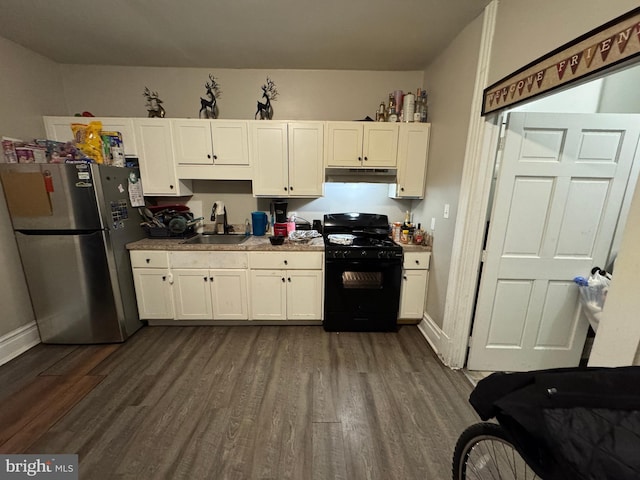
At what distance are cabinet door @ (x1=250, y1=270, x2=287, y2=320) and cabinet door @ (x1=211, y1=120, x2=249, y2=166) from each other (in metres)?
1.17

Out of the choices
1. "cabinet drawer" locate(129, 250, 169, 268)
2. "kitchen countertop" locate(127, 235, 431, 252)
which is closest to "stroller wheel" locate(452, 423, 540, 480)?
"kitchen countertop" locate(127, 235, 431, 252)

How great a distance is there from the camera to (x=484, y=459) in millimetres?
1337

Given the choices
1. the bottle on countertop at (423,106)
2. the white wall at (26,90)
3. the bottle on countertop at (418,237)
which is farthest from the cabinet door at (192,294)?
the bottle on countertop at (423,106)

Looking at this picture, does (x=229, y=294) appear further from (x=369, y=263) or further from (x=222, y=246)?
(x=369, y=263)

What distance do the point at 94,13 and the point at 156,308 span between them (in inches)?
96.5

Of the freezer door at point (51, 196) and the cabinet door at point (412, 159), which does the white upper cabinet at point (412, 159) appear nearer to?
the cabinet door at point (412, 159)

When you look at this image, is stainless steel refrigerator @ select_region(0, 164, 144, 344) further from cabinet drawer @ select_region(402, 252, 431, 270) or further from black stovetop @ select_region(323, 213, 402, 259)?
cabinet drawer @ select_region(402, 252, 431, 270)

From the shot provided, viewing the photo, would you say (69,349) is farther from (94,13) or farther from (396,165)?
(396,165)

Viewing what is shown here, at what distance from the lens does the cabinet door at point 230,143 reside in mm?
2465

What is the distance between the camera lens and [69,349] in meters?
2.28

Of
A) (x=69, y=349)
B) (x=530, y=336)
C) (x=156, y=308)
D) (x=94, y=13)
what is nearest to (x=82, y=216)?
(x=156, y=308)

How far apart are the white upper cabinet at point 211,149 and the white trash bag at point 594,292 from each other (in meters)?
2.94

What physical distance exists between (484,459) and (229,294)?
2.26 meters

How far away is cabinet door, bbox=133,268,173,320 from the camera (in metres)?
2.45
